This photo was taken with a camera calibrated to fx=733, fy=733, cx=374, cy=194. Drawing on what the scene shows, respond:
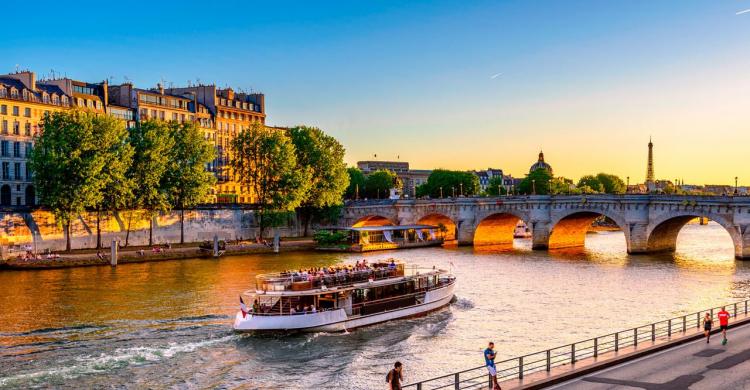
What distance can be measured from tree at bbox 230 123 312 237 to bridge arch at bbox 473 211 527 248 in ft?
79.6

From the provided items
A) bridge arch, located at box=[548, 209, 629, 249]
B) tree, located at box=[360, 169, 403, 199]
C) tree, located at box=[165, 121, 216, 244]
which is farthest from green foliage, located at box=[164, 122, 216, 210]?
tree, located at box=[360, 169, 403, 199]

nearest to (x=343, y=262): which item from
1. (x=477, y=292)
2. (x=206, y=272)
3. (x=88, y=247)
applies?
(x=206, y=272)

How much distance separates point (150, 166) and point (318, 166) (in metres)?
30.9

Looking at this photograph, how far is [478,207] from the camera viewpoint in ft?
320

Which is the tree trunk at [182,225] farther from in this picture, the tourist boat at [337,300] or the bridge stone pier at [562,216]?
the tourist boat at [337,300]

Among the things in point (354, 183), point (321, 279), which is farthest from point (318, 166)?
point (321, 279)

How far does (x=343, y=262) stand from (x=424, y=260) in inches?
332

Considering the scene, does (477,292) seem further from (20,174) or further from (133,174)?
(20,174)

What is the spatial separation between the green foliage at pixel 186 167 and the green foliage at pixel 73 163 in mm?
9313

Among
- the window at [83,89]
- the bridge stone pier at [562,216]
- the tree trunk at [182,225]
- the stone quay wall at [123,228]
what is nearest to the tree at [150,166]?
the stone quay wall at [123,228]

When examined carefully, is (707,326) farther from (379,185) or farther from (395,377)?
(379,185)

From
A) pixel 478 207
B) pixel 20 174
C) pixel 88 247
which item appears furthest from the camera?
pixel 478 207

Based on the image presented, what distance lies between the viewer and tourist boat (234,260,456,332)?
38.4 metres

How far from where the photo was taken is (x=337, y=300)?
40594 mm
